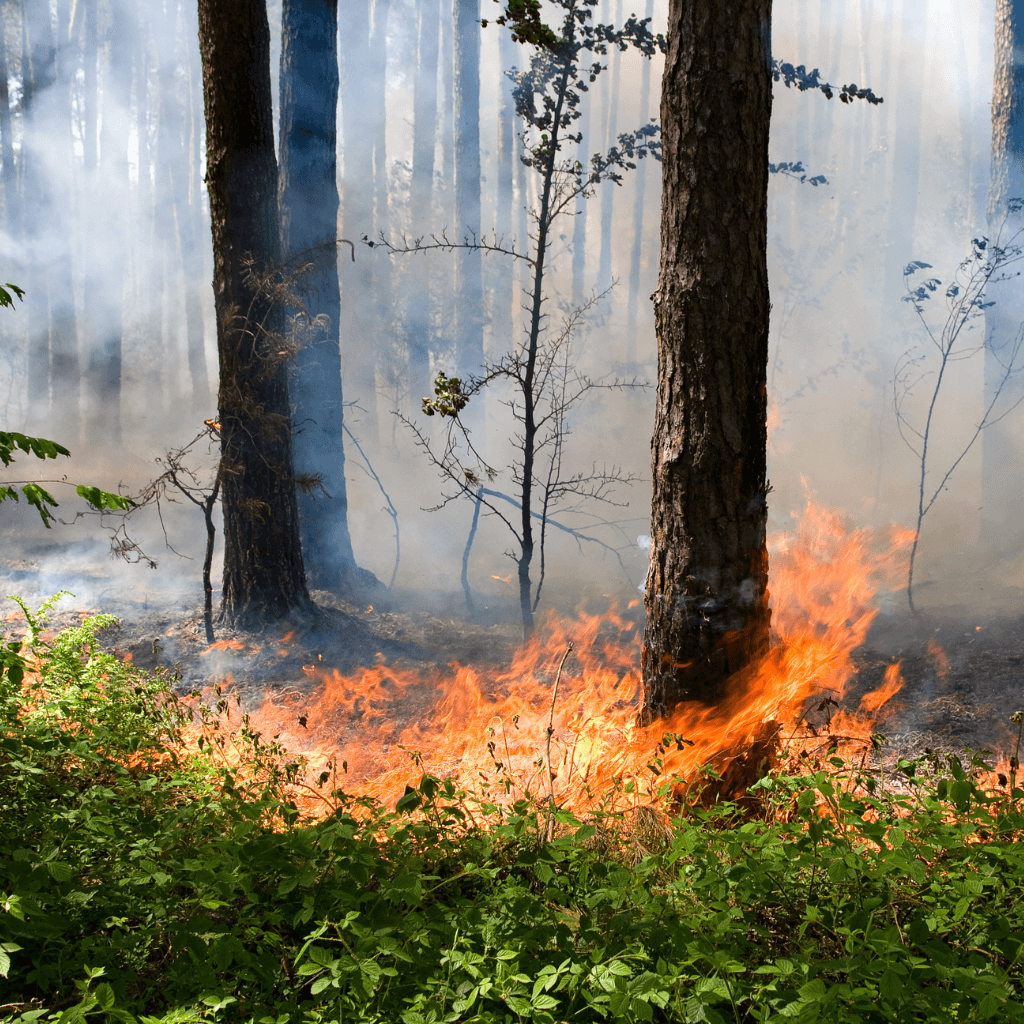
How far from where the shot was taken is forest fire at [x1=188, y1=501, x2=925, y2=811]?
11.1 feet

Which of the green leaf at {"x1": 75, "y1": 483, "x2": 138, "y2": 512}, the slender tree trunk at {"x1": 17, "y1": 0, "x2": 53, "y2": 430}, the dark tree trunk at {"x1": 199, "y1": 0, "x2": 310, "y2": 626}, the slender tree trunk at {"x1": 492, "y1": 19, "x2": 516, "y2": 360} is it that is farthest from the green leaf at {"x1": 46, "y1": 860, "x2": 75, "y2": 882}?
the slender tree trunk at {"x1": 17, "y1": 0, "x2": 53, "y2": 430}

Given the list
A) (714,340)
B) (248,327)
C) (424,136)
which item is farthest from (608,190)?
(714,340)

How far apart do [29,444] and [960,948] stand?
3112mm

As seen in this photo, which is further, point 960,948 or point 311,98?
point 311,98

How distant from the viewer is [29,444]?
7.20 feet

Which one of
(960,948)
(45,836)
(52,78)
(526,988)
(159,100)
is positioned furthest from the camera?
(159,100)

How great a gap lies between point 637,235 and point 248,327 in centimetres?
2693

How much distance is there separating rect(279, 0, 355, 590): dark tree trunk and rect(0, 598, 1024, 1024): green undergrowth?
5598 mm

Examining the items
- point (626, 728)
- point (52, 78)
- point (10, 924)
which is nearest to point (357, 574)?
point (626, 728)

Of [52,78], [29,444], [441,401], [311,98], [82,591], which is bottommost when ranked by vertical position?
[82,591]

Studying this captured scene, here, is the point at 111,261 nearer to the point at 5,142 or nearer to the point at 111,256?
the point at 111,256

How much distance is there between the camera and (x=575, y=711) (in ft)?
14.0

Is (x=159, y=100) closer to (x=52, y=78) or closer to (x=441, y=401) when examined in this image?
(x=52, y=78)

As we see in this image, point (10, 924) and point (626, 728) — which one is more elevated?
point (10, 924)
